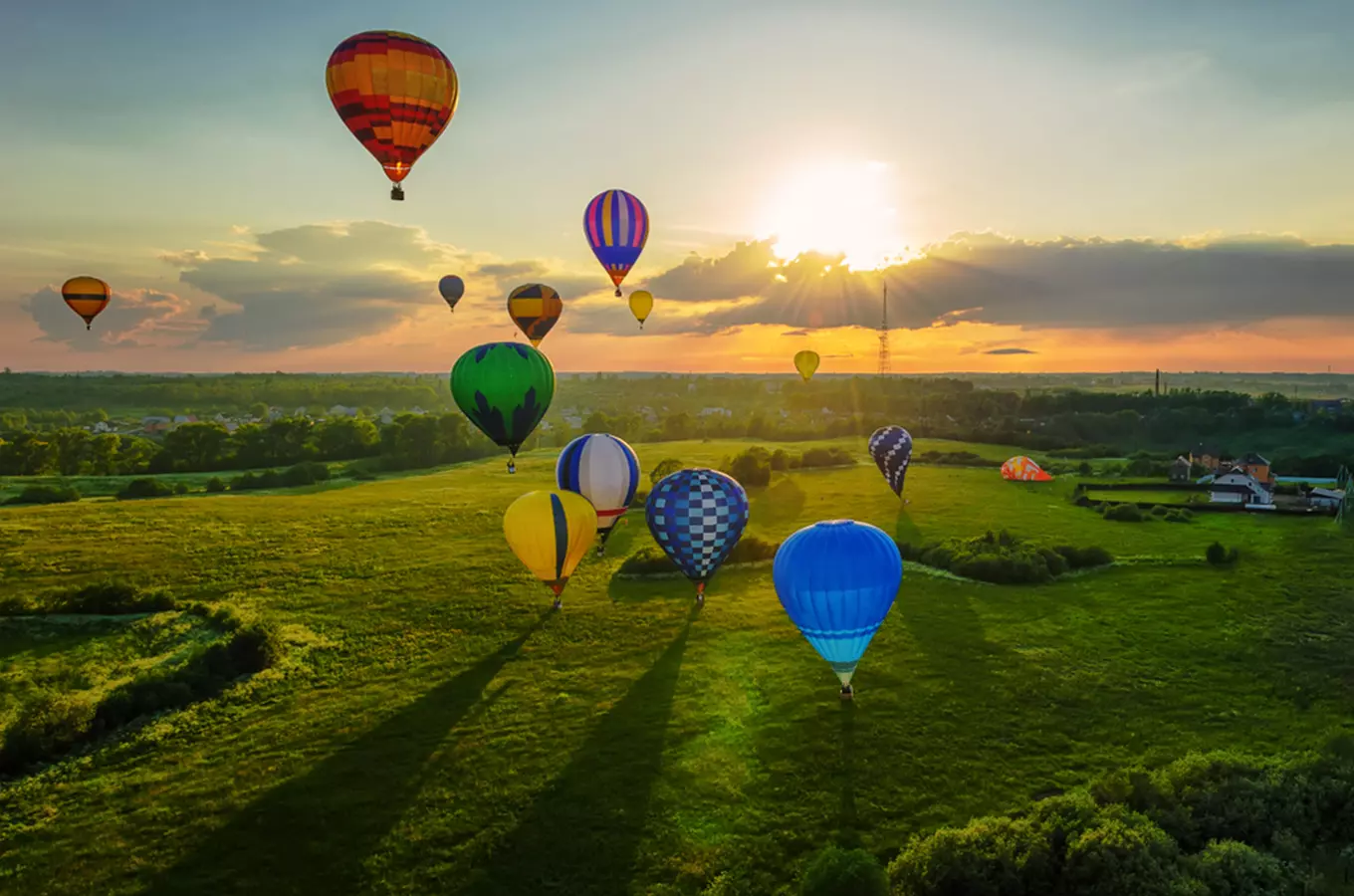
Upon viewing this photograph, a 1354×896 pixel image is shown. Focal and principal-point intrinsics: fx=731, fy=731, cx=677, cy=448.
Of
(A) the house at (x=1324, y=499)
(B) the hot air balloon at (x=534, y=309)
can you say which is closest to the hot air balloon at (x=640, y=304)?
(B) the hot air balloon at (x=534, y=309)

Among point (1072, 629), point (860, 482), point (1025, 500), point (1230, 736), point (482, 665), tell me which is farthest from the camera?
point (860, 482)

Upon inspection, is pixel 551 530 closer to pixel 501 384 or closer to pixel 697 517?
pixel 697 517

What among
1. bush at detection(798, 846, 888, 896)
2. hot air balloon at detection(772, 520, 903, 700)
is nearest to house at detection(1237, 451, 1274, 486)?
hot air balloon at detection(772, 520, 903, 700)

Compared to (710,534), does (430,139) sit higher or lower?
higher

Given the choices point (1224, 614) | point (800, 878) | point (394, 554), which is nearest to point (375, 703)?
point (800, 878)

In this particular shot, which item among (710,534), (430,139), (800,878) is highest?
(430,139)

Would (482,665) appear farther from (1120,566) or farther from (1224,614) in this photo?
(1120,566)

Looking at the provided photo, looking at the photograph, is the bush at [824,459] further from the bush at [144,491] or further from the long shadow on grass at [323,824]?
the bush at [144,491]
